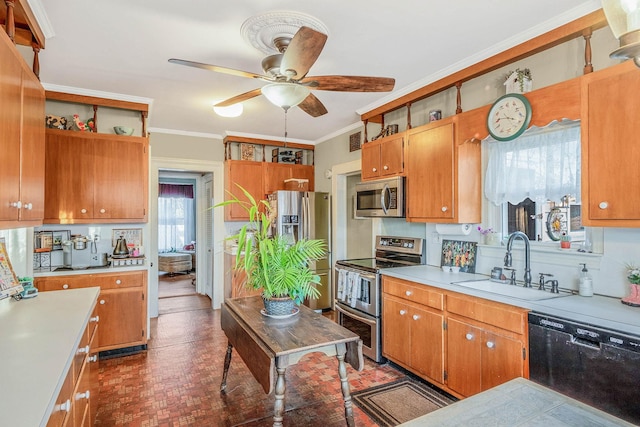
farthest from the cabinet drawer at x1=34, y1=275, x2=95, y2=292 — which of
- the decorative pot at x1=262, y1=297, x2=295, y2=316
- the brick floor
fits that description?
the decorative pot at x1=262, y1=297, x2=295, y2=316

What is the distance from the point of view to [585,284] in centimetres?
221

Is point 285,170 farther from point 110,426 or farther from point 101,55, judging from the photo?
point 110,426

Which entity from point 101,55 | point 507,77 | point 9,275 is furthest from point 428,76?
Result: point 9,275

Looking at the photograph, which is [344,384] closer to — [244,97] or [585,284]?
A: [585,284]

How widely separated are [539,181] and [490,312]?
110 cm

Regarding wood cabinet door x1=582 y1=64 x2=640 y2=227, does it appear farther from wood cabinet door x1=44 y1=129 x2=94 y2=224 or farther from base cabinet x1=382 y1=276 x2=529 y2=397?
wood cabinet door x1=44 y1=129 x2=94 y2=224

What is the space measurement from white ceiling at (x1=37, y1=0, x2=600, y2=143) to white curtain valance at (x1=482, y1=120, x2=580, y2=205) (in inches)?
28.2

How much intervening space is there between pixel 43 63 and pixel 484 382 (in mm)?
4194

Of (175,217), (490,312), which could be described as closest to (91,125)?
(490,312)

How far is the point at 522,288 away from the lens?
8.41 ft

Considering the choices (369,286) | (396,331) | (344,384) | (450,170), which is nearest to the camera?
(344,384)

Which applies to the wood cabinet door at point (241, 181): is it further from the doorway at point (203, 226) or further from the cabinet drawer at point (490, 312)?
the cabinet drawer at point (490, 312)

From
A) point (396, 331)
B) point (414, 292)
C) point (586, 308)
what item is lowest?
point (396, 331)

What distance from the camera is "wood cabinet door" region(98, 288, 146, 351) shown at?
11.3ft
